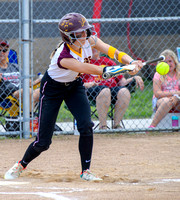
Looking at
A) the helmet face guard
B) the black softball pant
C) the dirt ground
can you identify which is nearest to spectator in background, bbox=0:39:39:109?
the dirt ground

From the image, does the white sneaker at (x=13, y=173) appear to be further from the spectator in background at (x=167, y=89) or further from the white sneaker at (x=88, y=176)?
the spectator in background at (x=167, y=89)

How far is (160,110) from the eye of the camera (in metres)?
7.46

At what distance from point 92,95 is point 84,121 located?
2953 millimetres

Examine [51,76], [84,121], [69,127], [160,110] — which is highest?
[51,76]

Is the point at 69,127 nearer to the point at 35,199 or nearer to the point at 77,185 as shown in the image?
the point at 77,185

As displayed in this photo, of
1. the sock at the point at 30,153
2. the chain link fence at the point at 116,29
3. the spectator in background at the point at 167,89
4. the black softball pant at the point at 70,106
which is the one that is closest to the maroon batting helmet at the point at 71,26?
the black softball pant at the point at 70,106

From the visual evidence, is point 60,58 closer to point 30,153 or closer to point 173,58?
point 30,153

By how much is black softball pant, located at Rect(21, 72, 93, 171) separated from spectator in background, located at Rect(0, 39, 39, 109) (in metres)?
2.76

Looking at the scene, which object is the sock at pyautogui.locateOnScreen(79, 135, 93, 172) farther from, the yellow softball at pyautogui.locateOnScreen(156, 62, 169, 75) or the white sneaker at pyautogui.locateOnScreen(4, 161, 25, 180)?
the yellow softball at pyautogui.locateOnScreen(156, 62, 169, 75)

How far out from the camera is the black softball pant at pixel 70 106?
4.38m

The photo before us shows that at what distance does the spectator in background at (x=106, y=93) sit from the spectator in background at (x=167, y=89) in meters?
0.43

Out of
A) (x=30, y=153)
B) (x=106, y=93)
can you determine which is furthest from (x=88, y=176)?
(x=106, y=93)

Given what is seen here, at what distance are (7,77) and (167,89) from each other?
2711 millimetres

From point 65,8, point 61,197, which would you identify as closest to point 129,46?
point 65,8
